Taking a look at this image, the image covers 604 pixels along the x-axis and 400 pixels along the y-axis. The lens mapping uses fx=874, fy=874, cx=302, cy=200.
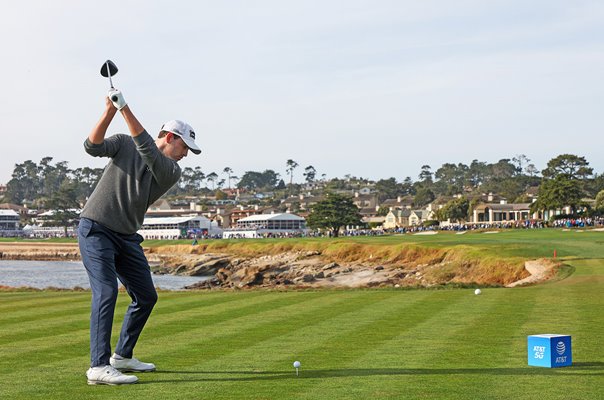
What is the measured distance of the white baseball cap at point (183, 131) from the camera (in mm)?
9531

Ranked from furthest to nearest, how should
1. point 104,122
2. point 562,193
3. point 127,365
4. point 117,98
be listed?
point 562,193, point 127,365, point 104,122, point 117,98

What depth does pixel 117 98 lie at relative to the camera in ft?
28.8

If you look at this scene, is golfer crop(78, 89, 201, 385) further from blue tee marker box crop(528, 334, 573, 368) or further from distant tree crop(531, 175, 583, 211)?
distant tree crop(531, 175, 583, 211)

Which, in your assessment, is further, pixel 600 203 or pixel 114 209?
pixel 600 203

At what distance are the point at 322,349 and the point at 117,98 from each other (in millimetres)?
5223

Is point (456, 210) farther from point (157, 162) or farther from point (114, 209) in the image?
point (157, 162)

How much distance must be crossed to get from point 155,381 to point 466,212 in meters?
159

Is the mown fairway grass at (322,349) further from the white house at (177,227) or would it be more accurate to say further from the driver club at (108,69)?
the white house at (177,227)

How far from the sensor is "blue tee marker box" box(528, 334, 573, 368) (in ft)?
34.8

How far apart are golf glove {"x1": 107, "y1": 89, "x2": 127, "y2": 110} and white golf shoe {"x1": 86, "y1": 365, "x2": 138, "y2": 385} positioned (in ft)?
9.08

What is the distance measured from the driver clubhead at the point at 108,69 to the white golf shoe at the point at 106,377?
313 centimetres

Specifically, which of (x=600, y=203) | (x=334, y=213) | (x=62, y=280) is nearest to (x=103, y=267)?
(x=62, y=280)

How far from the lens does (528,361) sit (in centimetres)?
1086

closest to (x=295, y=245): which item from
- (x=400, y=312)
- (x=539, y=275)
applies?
(x=539, y=275)
